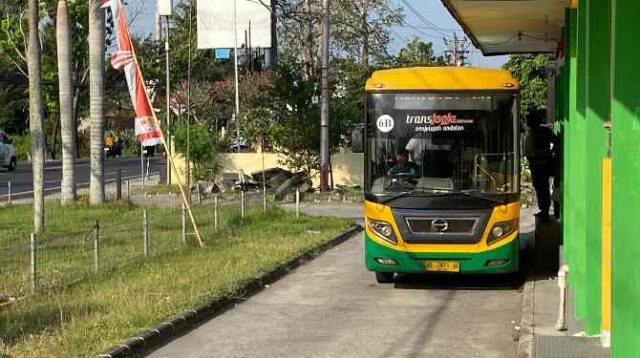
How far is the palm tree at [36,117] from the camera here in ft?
52.5

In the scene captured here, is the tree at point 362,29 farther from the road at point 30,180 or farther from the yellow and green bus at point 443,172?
the yellow and green bus at point 443,172

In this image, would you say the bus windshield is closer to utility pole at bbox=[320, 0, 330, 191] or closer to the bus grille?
the bus grille

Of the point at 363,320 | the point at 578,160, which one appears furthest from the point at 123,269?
the point at 578,160

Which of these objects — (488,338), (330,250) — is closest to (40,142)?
(330,250)

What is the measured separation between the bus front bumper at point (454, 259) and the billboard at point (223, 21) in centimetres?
3237

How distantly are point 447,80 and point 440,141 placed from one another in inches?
31.3

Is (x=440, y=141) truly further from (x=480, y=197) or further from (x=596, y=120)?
(x=596, y=120)

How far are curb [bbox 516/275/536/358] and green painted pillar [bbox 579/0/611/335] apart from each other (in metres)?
0.71

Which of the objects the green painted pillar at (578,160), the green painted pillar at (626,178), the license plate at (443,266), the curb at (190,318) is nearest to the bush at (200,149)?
the curb at (190,318)

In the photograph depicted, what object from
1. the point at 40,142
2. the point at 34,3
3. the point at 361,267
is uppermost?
the point at 34,3

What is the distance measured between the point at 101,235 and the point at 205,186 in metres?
13.1

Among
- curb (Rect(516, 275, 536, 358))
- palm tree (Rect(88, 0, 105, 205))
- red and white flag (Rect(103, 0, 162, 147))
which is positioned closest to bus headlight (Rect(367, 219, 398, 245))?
curb (Rect(516, 275, 536, 358))

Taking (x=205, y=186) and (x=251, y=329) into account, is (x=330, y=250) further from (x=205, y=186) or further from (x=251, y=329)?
(x=205, y=186)

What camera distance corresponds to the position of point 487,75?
1195 centimetres
